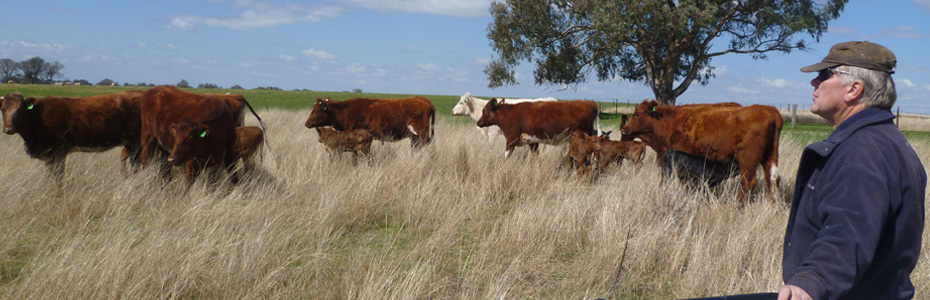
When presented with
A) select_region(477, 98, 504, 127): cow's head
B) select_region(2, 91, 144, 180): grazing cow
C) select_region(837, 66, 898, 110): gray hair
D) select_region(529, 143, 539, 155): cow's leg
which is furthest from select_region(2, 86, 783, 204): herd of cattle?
select_region(837, 66, 898, 110): gray hair

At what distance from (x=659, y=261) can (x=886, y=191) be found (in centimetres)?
306

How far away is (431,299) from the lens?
157 inches

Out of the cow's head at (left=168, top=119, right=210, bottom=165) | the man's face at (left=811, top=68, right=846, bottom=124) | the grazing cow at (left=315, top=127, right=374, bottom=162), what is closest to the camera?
the man's face at (left=811, top=68, right=846, bottom=124)

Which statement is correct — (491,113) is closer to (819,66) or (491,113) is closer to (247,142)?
(247,142)

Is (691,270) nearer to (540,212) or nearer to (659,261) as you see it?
(659,261)

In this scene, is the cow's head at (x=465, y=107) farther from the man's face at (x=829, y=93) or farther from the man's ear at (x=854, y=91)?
the man's ear at (x=854, y=91)

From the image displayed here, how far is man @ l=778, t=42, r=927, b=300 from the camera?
1808 mm

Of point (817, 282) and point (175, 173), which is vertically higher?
point (817, 282)

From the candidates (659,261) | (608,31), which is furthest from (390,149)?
(608,31)

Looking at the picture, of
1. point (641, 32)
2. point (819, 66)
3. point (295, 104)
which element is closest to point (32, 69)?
point (295, 104)

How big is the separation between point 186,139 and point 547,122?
20.2 feet

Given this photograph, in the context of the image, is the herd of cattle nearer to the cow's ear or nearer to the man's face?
the cow's ear

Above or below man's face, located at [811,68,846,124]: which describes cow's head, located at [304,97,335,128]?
below

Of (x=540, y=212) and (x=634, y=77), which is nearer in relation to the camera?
(x=540, y=212)
